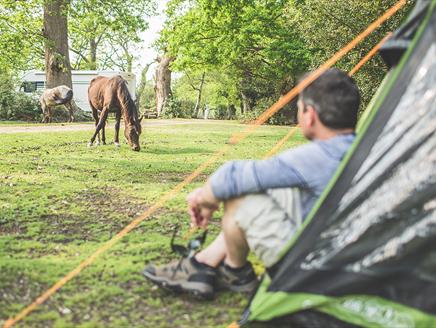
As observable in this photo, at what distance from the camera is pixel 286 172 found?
2.38 m

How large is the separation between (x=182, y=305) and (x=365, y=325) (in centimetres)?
106

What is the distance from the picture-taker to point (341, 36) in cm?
1560

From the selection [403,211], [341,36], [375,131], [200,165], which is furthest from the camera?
[341,36]

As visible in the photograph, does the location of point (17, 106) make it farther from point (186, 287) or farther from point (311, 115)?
point (311, 115)

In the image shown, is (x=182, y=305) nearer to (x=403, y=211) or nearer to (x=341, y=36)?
(x=403, y=211)

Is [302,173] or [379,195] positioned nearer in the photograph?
[379,195]

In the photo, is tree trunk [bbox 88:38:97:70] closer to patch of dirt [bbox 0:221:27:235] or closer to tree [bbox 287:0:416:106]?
tree [bbox 287:0:416:106]

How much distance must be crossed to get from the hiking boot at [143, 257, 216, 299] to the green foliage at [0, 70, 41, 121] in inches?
899

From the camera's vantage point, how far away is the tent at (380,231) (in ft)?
7.10

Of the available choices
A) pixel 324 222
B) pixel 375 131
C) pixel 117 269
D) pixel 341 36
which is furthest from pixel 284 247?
pixel 341 36

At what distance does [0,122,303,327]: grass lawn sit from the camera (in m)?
2.73

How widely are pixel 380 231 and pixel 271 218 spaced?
535 mm

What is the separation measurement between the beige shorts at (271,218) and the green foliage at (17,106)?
23379 mm

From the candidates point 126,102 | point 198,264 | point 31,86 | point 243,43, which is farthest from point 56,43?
point 198,264
